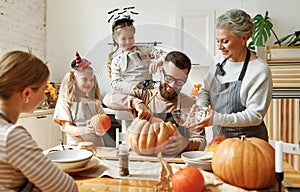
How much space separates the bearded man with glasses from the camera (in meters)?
1.08

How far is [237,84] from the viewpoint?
1592 millimetres

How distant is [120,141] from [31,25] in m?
2.93

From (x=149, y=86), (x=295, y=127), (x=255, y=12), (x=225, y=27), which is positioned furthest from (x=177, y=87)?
(x=255, y=12)

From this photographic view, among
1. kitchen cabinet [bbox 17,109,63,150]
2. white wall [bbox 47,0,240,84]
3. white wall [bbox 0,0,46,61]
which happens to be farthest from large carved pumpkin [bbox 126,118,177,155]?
white wall [bbox 47,0,240,84]

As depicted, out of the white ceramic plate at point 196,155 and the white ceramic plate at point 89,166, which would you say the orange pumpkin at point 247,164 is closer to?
the white ceramic plate at point 196,155

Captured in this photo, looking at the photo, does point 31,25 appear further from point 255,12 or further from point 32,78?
point 32,78

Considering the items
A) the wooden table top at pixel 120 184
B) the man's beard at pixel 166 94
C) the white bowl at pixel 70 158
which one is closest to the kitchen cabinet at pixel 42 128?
the white bowl at pixel 70 158

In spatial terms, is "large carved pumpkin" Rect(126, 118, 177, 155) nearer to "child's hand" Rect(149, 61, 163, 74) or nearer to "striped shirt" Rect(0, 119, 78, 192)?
"child's hand" Rect(149, 61, 163, 74)

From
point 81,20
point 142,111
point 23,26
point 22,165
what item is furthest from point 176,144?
point 81,20

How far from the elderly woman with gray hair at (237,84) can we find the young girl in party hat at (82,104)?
460 mm

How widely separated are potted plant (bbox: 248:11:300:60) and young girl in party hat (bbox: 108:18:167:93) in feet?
7.14

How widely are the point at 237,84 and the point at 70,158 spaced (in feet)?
2.84

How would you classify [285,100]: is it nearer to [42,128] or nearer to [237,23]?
[237,23]

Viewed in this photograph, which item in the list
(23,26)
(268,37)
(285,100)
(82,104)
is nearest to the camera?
(82,104)
